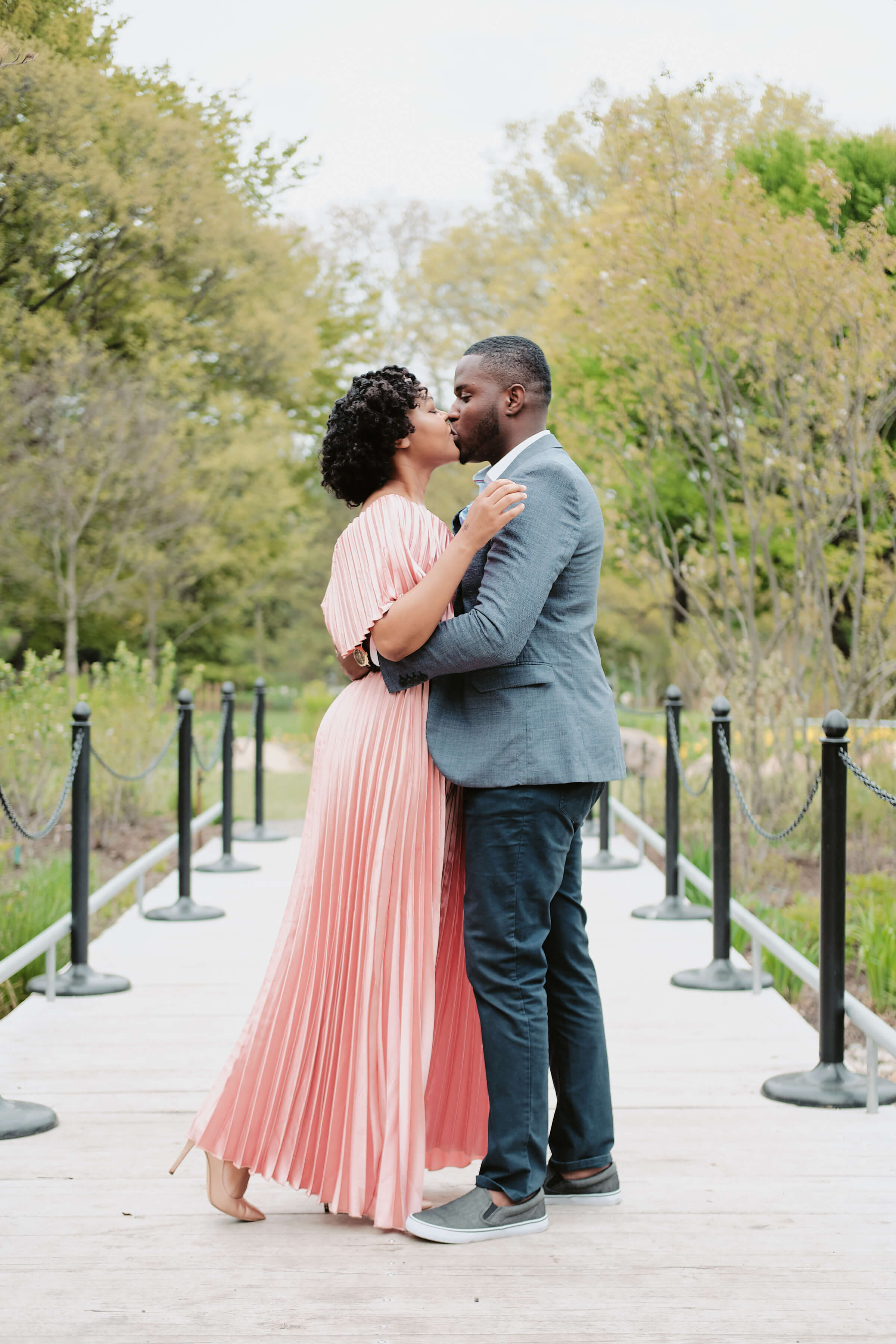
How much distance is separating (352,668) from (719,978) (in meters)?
2.85

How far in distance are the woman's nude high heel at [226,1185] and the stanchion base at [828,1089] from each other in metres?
1.64

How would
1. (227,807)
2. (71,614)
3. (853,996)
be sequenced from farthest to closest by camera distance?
(71,614) < (227,807) < (853,996)

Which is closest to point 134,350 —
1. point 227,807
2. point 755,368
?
point 755,368

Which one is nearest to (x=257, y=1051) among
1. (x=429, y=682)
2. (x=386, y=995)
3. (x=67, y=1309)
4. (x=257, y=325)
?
(x=386, y=995)

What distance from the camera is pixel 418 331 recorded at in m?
24.9

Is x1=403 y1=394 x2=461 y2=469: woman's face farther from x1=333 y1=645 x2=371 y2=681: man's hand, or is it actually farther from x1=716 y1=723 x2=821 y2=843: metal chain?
x1=716 y1=723 x2=821 y2=843: metal chain

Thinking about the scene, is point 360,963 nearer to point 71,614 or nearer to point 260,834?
point 260,834

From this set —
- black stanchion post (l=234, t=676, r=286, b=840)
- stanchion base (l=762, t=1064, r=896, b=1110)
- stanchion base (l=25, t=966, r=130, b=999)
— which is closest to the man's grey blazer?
stanchion base (l=762, t=1064, r=896, b=1110)

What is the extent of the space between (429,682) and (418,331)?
900 inches

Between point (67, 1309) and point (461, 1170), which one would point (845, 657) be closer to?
point (461, 1170)

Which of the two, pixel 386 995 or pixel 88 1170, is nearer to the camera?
pixel 386 995

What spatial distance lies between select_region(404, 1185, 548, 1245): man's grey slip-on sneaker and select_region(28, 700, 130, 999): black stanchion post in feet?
8.30

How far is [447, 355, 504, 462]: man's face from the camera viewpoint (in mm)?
2805

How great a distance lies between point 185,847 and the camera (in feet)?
21.4
